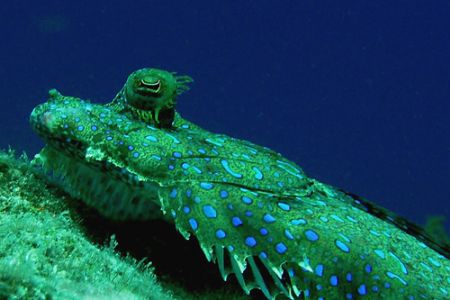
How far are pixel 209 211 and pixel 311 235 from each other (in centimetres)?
86

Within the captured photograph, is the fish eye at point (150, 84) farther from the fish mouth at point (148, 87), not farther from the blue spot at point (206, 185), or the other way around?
the blue spot at point (206, 185)

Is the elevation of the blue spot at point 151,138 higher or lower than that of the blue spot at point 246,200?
higher

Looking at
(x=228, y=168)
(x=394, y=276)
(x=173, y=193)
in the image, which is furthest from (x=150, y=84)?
(x=394, y=276)

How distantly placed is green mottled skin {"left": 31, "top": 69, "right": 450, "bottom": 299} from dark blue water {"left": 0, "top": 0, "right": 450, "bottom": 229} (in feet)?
347

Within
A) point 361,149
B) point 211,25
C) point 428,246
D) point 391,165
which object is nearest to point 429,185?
point 391,165

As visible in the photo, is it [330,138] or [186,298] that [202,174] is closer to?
[186,298]

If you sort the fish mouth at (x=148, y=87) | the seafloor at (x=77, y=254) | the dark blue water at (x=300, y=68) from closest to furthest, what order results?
the seafloor at (x=77, y=254) → the fish mouth at (x=148, y=87) → the dark blue water at (x=300, y=68)

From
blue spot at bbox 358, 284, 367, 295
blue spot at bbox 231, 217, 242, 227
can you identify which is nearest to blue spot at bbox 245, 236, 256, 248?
blue spot at bbox 231, 217, 242, 227

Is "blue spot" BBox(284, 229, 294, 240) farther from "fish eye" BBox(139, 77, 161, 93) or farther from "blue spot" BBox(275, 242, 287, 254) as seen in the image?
"fish eye" BBox(139, 77, 161, 93)

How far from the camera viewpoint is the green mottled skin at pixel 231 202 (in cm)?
392

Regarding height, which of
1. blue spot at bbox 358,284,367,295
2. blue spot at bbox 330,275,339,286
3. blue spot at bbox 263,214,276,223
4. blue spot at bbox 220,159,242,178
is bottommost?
blue spot at bbox 330,275,339,286

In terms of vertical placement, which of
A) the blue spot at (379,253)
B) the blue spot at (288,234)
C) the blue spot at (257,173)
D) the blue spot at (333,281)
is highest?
the blue spot at (257,173)

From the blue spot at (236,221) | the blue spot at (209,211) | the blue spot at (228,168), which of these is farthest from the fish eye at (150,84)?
the blue spot at (236,221)

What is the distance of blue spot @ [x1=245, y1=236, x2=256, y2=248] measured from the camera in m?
3.92
